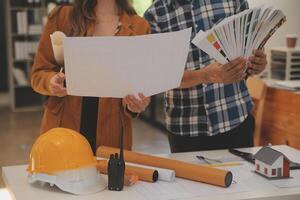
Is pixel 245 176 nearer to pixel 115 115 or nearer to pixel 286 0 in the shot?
pixel 115 115

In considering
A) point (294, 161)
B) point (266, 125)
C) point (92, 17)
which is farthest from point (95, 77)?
point (266, 125)

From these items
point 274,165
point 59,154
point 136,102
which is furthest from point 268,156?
point 59,154

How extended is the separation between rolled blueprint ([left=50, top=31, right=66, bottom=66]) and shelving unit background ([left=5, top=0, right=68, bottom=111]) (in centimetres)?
504

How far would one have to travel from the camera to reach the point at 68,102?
6.56ft

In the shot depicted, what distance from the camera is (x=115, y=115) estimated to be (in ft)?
6.56

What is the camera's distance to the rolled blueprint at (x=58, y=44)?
1846 millimetres

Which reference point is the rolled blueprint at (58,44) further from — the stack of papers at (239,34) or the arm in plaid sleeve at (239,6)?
the arm in plaid sleeve at (239,6)

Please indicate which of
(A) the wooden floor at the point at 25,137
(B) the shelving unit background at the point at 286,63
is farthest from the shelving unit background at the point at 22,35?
A: (B) the shelving unit background at the point at 286,63

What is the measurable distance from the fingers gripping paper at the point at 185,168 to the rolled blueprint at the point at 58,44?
387mm

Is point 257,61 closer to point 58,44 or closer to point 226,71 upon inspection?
point 226,71

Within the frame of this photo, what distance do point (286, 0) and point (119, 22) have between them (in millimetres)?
2083

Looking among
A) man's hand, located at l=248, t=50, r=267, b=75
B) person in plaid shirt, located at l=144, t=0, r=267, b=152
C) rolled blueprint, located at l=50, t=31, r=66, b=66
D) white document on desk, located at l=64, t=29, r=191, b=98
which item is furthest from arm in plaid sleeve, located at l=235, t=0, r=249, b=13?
rolled blueprint, located at l=50, t=31, r=66, b=66

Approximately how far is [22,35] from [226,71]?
5456 millimetres

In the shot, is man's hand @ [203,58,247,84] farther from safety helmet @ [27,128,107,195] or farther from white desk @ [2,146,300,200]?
safety helmet @ [27,128,107,195]
